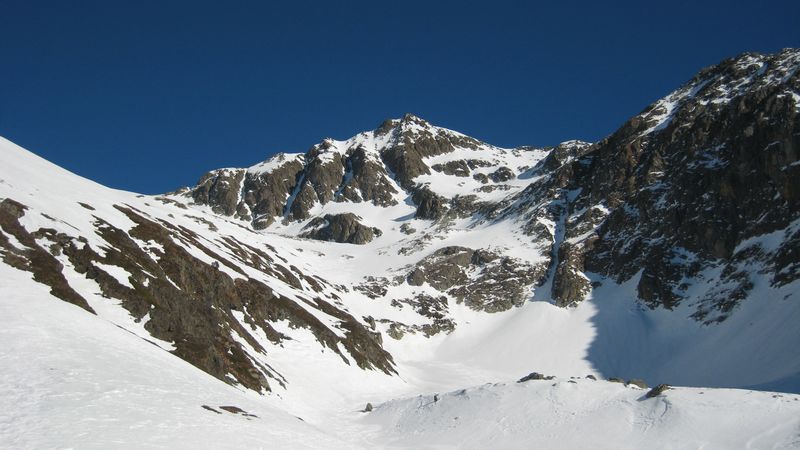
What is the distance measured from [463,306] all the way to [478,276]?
10786 millimetres

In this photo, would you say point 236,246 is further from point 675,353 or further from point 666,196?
point 666,196

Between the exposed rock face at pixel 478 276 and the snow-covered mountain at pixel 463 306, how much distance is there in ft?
1.64

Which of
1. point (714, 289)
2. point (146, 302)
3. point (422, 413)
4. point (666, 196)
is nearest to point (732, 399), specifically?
point (422, 413)

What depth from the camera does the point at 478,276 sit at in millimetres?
129250

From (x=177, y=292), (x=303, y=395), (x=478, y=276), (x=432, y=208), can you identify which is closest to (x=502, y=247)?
(x=478, y=276)

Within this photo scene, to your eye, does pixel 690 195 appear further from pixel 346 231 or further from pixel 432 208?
pixel 346 231

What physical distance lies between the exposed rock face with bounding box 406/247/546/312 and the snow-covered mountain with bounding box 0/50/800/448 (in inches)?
19.6

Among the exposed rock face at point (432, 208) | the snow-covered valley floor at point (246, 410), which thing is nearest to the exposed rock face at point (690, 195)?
the exposed rock face at point (432, 208)

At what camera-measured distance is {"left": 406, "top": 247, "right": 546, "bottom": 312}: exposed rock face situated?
12031 cm

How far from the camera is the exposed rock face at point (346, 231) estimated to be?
187500mm

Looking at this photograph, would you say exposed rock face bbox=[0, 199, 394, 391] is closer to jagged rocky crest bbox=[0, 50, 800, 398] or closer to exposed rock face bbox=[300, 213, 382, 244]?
jagged rocky crest bbox=[0, 50, 800, 398]

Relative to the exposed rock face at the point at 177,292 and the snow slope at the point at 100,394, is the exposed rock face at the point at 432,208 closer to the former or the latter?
the exposed rock face at the point at 177,292

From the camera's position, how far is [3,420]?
14.3m

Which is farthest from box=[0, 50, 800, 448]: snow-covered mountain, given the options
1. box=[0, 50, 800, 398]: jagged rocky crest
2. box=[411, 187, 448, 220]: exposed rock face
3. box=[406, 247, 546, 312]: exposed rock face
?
box=[411, 187, 448, 220]: exposed rock face
